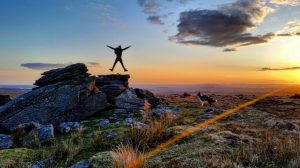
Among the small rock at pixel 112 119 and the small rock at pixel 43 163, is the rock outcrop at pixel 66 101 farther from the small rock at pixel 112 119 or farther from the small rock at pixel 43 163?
the small rock at pixel 43 163

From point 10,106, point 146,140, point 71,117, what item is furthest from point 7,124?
point 146,140

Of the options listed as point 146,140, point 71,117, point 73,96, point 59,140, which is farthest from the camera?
point 73,96

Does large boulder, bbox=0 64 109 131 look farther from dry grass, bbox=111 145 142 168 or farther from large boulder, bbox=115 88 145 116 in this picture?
dry grass, bbox=111 145 142 168

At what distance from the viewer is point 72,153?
1098 cm

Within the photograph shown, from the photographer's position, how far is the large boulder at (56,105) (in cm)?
1875

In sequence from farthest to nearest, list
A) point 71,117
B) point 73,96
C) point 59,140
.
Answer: point 73,96 < point 71,117 < point 59,140

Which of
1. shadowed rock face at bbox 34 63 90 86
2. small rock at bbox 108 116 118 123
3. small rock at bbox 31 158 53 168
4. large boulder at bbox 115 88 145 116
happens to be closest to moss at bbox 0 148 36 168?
small rock at bbox 31 158 53 168

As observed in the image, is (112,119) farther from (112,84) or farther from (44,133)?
(112,84)

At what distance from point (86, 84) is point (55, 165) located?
1202cm

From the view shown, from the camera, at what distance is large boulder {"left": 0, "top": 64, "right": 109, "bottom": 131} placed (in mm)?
18750

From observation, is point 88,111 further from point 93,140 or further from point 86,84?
point 93,140

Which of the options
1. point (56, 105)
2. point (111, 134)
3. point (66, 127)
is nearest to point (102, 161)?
point (111, 134)

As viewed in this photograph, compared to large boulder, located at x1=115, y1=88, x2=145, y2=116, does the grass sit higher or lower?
lower

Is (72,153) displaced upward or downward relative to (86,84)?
downward
